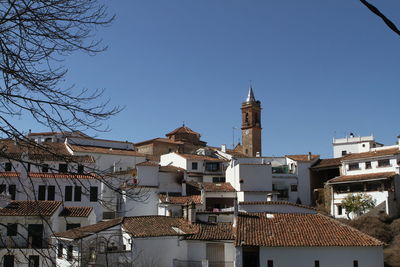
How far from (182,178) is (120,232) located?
671 inches

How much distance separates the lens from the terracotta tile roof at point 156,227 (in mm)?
29328

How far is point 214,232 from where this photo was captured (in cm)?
3041

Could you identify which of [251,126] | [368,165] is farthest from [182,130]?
[368,165]

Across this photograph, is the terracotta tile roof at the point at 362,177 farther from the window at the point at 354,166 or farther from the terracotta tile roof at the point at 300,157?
the terracotta tile roof at the point at 300,157

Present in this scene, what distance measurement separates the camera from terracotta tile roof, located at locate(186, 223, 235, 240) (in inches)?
1156

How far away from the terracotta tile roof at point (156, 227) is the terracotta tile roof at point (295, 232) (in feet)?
11.6

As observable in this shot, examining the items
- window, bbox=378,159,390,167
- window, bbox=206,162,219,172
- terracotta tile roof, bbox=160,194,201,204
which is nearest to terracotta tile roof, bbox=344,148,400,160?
window, bbox=378,159,390,167

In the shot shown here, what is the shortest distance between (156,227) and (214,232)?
363 centimetres

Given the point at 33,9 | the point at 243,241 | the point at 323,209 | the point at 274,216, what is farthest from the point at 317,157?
the point at 33,9

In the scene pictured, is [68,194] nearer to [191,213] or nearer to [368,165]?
[191,213]

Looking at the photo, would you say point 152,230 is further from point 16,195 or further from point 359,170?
point 359,170

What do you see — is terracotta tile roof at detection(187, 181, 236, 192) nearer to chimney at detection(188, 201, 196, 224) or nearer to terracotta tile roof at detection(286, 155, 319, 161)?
chimney at detection(188, 201, 196, 224)

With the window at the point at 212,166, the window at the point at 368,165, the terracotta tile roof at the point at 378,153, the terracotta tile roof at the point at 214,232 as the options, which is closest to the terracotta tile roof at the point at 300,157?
the terracotta tile roof at the point at 378,153

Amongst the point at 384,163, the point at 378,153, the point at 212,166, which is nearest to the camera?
the point at 384,163
